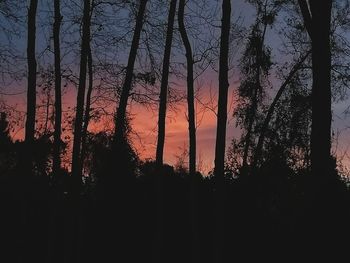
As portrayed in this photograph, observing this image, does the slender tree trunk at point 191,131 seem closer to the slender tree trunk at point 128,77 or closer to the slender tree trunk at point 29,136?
the slender tree trunk at point 128,77

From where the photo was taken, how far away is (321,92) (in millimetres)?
11711

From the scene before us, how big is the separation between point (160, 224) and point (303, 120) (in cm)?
1148

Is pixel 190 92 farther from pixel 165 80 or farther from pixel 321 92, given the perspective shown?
pixel 321 92

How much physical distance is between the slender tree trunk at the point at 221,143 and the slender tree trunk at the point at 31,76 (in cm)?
Answer: 502

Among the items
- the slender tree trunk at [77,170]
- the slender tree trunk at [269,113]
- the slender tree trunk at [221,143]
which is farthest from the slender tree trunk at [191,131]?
the slender tree trunk at [269,113]

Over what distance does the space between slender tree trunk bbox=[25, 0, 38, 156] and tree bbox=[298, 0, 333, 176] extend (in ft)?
24.4

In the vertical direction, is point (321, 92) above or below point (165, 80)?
below

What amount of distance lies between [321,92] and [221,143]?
2.85 m

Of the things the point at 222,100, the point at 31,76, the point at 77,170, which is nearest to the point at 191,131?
the point at 77,170

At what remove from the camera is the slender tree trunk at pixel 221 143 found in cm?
1299

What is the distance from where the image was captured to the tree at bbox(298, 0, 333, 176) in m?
11.4

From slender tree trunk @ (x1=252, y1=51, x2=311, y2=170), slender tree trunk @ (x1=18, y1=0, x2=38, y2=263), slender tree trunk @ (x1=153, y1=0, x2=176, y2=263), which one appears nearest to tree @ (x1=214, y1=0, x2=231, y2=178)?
slender tree trunk @ (x1=153, y1=0, x2=176, y2=263)

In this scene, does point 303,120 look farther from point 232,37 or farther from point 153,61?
point 153,61

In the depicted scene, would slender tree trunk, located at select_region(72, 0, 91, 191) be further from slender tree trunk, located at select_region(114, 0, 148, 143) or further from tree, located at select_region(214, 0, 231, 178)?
tree, located at select_region(214, 0, 231, 178)
